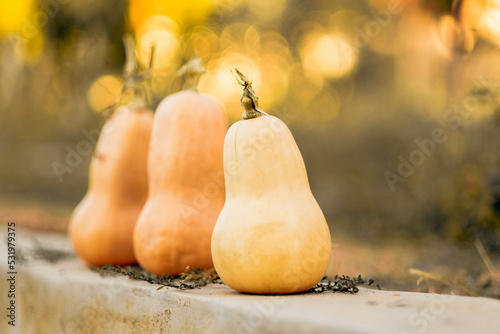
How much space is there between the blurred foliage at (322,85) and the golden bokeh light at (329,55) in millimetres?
19

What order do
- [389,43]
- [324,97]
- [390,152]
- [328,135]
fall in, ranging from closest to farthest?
1. [390,152]
2. [328,135]
3. [389,43]
4. [324,97]

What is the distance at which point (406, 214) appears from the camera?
4.70m

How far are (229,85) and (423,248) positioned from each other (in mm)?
2618

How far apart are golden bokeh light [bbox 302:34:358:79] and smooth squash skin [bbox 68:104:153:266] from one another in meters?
4.69

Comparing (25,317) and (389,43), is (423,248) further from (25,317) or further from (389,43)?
(389,43)

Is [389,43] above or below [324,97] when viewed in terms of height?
above

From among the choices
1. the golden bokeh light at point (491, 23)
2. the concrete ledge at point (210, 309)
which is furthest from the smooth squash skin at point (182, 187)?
the golden bokeh light at point (491, 23)

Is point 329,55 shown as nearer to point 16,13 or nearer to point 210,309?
point 16,13

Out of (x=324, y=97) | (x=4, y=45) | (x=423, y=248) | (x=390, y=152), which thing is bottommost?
(x=423, y=248)

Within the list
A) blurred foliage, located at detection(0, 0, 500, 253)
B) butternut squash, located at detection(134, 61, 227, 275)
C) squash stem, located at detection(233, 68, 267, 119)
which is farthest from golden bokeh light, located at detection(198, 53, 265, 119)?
squash stem, located at detection(233, 68, 267, 119)

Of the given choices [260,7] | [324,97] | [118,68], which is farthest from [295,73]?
[118,68]

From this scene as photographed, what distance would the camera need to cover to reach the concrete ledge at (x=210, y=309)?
1.19 m

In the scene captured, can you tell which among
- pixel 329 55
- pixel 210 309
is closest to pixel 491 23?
pixel 210 309

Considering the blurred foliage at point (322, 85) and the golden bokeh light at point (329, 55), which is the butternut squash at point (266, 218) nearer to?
the blurred foliage at point (322, 85)
